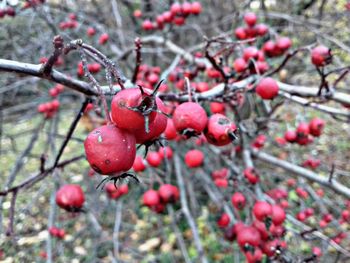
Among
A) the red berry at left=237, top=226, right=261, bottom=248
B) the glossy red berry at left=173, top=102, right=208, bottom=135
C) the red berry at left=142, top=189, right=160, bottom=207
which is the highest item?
the glossy red berry at left=173, top=102, right=208, bottom=135

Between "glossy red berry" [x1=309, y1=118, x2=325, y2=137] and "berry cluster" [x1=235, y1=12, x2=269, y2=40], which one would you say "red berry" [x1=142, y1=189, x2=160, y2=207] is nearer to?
"glossy red berry" [x1=309, y1=118, x2=325, y2=137]

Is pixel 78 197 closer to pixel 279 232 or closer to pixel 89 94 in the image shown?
pixel 89 94

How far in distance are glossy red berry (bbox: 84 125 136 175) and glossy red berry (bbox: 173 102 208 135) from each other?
32cm

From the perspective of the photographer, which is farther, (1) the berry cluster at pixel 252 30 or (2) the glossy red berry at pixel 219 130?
(1) the berry cluster at pixel 252 30

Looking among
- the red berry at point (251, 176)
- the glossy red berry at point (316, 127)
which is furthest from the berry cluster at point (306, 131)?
the red berry at point (251, 176)

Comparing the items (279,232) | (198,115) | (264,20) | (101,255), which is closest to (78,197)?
(198,115)

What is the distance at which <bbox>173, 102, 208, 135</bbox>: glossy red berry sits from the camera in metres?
1.13

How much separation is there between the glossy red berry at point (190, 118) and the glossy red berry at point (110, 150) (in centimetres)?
32

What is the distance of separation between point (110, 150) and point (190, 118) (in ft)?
1.28

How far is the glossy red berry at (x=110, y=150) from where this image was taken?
2.70 ft

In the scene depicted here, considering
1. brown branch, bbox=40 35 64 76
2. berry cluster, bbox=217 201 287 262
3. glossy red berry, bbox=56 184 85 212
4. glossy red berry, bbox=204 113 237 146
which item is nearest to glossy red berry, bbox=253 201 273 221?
berry cluster, bbox=217 201 287 262

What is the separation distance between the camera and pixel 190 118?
3.72 feet

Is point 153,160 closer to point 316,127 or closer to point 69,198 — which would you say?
point 69,198

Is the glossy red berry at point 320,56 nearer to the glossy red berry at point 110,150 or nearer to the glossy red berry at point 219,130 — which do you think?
the glossy red berry at point 219,130
